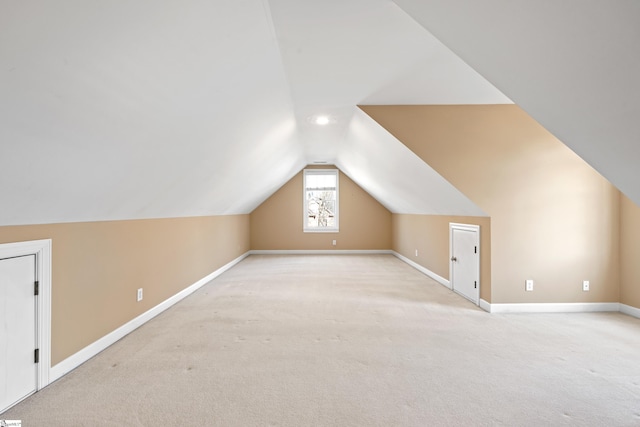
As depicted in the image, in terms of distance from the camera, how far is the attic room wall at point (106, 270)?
7.43 ft

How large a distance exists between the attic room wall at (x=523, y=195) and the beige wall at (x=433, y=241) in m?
0.11

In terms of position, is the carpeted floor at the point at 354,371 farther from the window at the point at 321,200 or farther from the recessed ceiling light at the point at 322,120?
the window at the point at 321,200

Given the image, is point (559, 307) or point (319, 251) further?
point (319, 251)

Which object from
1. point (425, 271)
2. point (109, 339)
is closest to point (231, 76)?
point (109, 339)

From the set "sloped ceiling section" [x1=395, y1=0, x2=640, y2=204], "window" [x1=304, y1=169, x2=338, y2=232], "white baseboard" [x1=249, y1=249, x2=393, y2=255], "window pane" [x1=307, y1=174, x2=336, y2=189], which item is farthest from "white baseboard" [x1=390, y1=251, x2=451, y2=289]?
"sloped ceiling section" [x1=395, y1=0, x2=640, y2=204]

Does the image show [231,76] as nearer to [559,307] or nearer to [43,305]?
[43,305]

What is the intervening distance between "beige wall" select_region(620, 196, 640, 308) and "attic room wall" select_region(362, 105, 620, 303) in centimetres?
6

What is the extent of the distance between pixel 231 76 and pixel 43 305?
76.8 inches

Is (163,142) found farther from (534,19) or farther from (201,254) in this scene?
(201,254)

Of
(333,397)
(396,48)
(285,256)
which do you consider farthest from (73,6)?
(285,256)

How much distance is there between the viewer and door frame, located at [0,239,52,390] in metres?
2.10

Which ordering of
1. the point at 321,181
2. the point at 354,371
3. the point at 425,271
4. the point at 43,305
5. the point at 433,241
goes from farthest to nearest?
the point at 321,181 → the point at 425,271 → the point at 433,241 → the point at 354,371 → the point at 43,305

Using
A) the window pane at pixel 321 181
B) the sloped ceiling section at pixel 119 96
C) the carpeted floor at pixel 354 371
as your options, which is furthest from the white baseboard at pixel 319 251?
the sloped ceiling section at pixel 119 96

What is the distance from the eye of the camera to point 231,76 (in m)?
2.36
